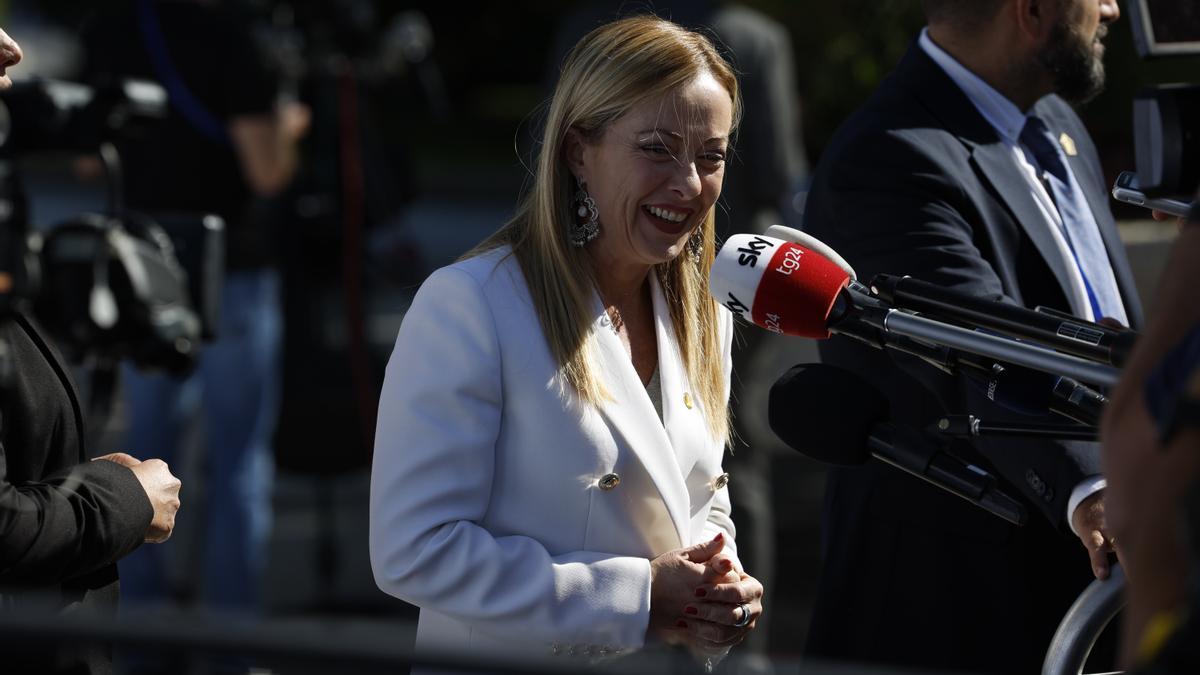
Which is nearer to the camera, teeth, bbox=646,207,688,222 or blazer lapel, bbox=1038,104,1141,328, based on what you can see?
teeth, bbox=646,207,688,222

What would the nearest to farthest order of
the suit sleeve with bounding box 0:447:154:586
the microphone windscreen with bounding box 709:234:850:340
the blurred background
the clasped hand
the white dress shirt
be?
the microphone windscreen with bounding box 709:234:850:340
the suit sleeve with bounding box 0:447:154:586
the clasped hand
the white dress shirt
the blurred background

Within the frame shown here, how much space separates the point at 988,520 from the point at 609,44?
1189mm

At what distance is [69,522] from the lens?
2.43 m

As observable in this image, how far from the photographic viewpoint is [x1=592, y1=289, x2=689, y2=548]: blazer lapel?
8.38ft

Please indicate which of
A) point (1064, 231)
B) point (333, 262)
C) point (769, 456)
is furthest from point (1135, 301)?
point (769, 456)

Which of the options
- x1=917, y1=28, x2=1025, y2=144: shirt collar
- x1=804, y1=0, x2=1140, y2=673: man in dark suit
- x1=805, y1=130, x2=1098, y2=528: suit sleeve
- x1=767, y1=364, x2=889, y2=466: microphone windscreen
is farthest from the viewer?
x1=917, y1=28, x2=1025, y2=144: shirt collar

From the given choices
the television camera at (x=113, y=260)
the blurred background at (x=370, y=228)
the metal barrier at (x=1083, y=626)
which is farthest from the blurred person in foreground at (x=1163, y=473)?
the blurred background at (x=370, y=228)

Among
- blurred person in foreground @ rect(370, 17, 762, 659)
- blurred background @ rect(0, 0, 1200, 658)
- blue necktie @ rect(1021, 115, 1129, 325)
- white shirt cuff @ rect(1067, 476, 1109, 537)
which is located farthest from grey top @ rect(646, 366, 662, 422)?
blurred background @ rect(0, 0, 1200, 658)

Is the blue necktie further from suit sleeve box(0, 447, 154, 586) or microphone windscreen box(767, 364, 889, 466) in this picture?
suit sleeve box(0, 447, 154, 586)

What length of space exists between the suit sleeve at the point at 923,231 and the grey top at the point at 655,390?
42 centimetres

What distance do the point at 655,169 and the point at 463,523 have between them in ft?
2.15

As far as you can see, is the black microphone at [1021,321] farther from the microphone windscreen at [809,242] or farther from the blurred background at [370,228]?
the blurred background at [370,228]

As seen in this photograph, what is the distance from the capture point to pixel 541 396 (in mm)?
2502

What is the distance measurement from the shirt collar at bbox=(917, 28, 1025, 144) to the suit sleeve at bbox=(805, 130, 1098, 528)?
159 millimetres
